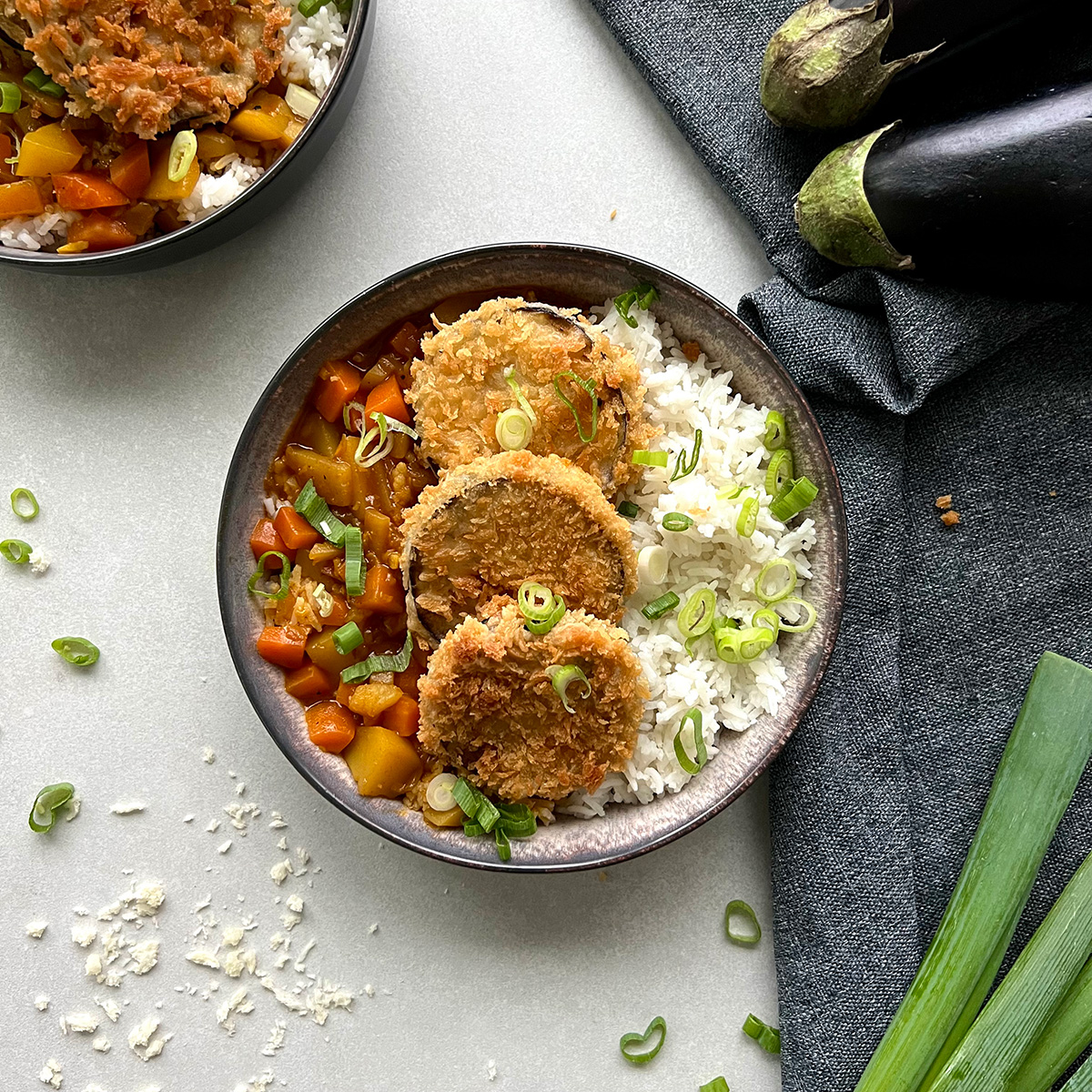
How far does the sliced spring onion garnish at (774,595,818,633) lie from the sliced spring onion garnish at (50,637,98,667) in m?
2.10

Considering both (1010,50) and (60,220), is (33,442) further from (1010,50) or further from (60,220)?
(1010,50)

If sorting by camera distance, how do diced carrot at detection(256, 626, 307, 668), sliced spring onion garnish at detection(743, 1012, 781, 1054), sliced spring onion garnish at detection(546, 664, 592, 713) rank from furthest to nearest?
sliced spring onion garnish at detection(743, 1012, 781, 1054)
diced carrot at detection(256, 626, 307, 668)
sliced spring onion garnish at detection(546, 664, 592, 713)

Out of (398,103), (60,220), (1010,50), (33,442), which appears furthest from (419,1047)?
(1010,50)

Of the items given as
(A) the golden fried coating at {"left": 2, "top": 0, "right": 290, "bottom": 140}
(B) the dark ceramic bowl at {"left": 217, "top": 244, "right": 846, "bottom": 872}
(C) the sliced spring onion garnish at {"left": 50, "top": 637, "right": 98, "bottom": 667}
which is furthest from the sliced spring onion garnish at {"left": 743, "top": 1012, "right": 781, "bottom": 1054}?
(A) the golden fried coating at {"left": 2, "top": 0, "right": 290, "bottom": 140}

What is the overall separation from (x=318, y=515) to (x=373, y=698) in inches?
21.5

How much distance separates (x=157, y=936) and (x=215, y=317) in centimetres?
197

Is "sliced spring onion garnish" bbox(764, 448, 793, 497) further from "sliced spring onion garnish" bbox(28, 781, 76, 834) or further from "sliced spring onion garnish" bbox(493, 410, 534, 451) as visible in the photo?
"sliced spring onion garnish" bbox(28, 781, 76, 834)

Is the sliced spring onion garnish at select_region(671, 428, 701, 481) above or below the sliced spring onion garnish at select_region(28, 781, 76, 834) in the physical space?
above

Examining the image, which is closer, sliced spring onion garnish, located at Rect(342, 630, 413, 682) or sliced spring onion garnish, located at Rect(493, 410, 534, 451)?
sliced spring onion garnish, located at Rect(493, 410, 534, 451)

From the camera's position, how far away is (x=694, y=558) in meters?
2.76

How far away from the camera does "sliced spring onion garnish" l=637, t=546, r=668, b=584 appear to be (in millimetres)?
2676

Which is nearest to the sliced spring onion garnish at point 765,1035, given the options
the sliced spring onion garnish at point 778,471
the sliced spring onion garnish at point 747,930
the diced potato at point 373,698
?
the sliced spring onion garnish at point 747,930

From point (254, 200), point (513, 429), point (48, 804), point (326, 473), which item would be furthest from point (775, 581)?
point (48, 804)

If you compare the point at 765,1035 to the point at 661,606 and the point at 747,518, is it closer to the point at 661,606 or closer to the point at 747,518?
the point at 661,606
